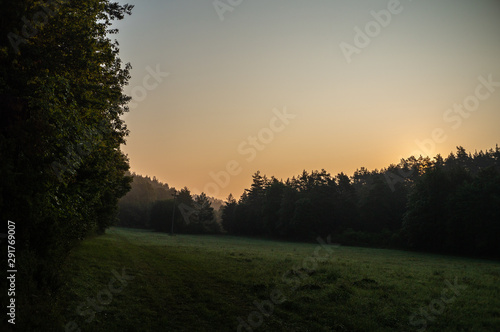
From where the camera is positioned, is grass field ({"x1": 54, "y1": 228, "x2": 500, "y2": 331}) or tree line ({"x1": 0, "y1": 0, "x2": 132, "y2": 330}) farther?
grass field ({"x1": 54, "y1": 228, "x2": 500, "y2": 331})

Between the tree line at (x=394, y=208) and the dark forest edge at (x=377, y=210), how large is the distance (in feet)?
0.58

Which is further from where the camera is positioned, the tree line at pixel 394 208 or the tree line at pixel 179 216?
the tree line at pixel 179 216

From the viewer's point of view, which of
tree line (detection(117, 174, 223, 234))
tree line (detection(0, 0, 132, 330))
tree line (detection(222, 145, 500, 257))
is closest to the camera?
tree line (detection(0, 0, 132, 330))

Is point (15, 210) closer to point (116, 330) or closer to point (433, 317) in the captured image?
point (116, 330)

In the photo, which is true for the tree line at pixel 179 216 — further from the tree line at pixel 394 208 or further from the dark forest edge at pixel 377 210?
the tree line at pixel 394 208

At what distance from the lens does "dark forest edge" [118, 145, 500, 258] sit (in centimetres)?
5456

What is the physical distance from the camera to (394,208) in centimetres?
8162

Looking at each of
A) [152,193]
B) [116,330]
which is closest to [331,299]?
[116,330]

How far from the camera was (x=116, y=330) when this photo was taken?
8.61m

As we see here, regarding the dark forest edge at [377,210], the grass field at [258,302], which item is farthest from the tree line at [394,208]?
the grass field at [258,302]

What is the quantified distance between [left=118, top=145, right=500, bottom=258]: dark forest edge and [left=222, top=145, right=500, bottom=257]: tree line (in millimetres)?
177

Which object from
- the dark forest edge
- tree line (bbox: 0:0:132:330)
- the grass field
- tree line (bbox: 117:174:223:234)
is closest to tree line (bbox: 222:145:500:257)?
the dark forest edge

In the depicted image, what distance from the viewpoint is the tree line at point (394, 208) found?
2127 inches

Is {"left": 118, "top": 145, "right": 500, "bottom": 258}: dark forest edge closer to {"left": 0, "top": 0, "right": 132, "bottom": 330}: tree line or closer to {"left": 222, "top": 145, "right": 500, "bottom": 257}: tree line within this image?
{"left": 222, "top": 145, "right": 500, "bottom": 257}: tree line
